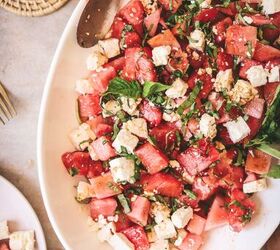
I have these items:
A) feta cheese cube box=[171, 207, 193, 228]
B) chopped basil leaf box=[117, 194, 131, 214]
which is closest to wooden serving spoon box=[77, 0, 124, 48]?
chopped basil leaf box=[117, 194, 131, 214]

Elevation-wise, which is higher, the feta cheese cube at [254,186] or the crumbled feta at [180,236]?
the feta cheese cube at [254,186]

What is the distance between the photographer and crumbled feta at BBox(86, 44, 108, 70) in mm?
1532

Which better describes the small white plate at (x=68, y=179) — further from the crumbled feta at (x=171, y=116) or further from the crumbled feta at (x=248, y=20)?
the crumbled feta at (x=248, y=20)

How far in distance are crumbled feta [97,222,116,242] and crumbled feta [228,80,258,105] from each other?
56 centimetres

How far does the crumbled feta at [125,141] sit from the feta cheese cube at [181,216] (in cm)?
25

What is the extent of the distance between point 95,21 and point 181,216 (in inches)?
26.3

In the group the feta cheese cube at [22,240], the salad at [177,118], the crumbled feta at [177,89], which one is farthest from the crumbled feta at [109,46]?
the feta cheese cube at [22,240]

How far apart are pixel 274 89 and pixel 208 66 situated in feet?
0.70

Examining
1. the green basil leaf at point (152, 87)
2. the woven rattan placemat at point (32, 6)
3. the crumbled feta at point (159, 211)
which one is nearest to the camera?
A: the green basil leaf at point (152, 87)

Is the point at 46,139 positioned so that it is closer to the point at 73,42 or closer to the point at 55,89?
the point at 55,89

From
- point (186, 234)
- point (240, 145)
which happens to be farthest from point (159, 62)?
point (186, 234)

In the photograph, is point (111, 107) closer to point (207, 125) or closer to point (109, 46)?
point (109, 46)

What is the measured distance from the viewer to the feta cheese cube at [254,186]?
157cm

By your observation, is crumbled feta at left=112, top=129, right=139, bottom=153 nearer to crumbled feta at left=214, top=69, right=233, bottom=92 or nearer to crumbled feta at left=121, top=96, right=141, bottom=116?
crumbled feta at left=121, top=96, right=141, bottom=116
